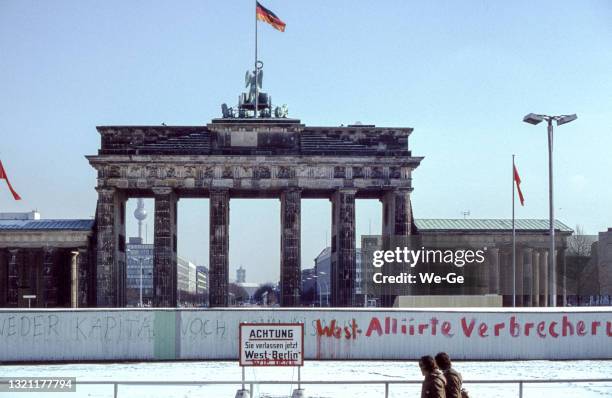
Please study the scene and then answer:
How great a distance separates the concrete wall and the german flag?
4173 cm

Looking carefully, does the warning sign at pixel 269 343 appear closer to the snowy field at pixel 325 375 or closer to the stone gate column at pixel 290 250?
the snowy field at pixel 325 375

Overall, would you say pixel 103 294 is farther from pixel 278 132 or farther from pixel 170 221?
pixel 278 132

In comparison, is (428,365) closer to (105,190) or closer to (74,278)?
(105,190)

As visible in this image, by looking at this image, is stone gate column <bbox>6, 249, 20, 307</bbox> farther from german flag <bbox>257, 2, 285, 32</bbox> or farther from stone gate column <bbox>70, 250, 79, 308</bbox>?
german flag <bbox>257, 2, 285, 32</bbox>

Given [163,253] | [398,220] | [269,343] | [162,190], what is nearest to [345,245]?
[398,220]

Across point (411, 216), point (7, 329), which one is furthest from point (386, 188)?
point (7, 329)

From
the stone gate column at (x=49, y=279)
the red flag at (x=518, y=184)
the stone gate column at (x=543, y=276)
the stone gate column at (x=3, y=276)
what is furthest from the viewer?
the stone gate column at (x=543, y=276)

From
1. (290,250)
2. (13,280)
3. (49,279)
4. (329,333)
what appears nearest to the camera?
(329,333)

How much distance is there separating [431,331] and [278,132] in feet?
141

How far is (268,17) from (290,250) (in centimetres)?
1899

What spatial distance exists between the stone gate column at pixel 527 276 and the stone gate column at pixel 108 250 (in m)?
35.0

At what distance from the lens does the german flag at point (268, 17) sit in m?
76.9

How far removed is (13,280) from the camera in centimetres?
8106

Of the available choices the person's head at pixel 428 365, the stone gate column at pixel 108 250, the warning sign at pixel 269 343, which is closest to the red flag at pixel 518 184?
the stone gate column at pixel 108 250
